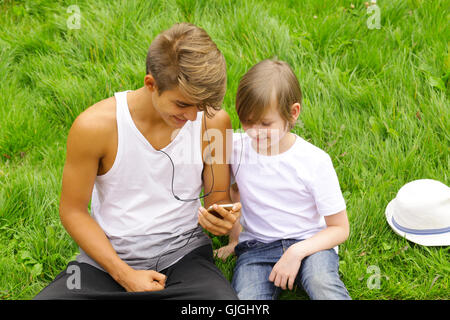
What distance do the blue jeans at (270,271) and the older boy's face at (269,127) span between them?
1.70ft

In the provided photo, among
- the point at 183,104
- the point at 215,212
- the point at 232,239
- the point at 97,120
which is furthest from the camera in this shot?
the point at 232,239

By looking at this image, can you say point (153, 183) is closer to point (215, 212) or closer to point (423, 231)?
point (215, 212)

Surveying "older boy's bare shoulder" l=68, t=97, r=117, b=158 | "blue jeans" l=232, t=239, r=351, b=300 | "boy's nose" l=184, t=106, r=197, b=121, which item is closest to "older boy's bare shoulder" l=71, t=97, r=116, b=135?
"older boy's bare shoulder" l=68, t=97, r=117, b=158

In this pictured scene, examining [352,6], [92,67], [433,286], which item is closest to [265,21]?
[352,6]

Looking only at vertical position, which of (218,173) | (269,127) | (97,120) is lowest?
(218,173)

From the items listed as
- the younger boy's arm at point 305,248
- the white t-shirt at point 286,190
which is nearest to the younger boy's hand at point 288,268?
the younger boy's arm at point 305,248

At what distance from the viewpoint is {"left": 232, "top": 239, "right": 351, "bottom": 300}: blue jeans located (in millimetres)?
2309

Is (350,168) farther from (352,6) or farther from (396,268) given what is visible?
(352,6)

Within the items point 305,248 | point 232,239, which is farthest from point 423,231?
point 232,239

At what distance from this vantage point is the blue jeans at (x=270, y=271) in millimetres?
2309

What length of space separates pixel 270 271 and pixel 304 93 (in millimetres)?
1424

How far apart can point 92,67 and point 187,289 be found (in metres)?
2.02

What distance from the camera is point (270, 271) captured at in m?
2.47

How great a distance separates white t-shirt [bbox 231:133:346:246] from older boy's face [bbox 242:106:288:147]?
114 mm
